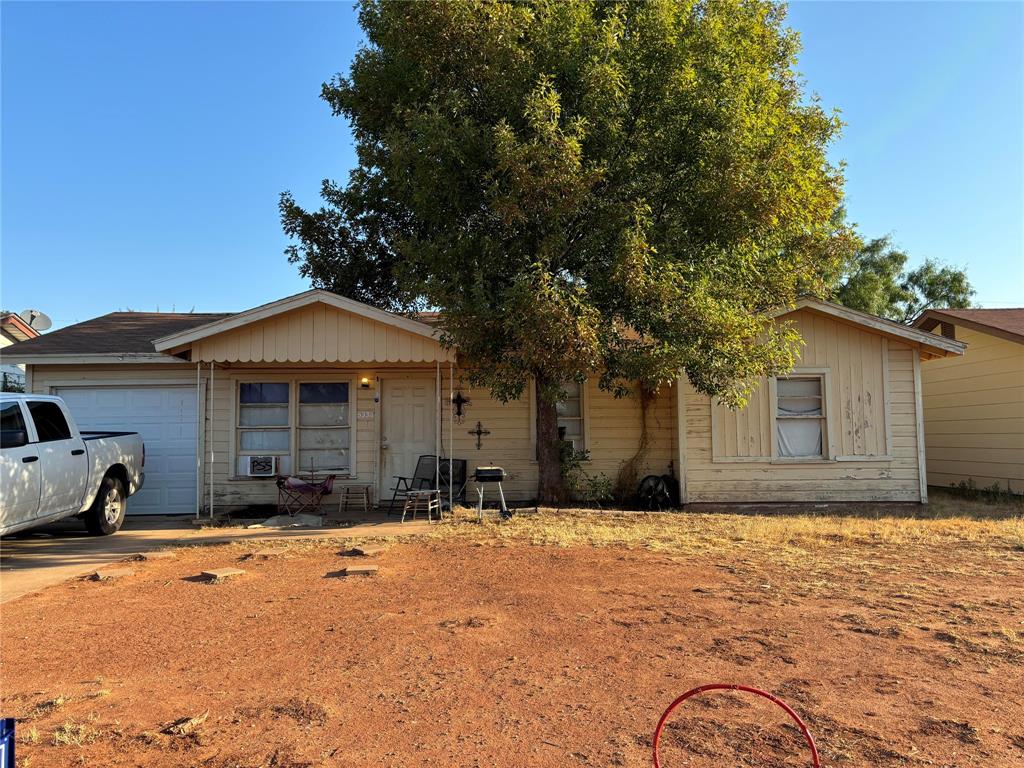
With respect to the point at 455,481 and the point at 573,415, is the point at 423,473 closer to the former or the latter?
the point at 455,481

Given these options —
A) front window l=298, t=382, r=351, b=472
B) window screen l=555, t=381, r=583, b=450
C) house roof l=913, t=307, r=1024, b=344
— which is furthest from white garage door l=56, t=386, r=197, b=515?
house roof l=913, t=307, r=1024, b=344

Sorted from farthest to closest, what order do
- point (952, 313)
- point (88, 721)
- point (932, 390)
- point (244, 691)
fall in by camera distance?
point (932, 390) → point (952, 313) → point (244, 691) → point (88, 721)

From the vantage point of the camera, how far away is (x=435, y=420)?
11.3 meters

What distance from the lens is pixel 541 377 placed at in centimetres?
952

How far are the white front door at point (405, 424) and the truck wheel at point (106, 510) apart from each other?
3.89 m

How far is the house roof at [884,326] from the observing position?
10.8 m

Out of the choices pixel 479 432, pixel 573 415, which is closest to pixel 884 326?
pixel 573 415

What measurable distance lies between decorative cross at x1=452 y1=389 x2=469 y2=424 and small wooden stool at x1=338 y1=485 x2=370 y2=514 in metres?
1.88

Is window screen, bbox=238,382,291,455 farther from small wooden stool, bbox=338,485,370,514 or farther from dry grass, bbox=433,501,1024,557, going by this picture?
dry grass, bbox=433,501,1024,557

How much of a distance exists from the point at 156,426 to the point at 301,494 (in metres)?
2.93

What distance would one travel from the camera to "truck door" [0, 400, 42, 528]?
21.4ft

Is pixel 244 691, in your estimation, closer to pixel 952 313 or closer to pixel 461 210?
pixel 461 210

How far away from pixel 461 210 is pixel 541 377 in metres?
2.55

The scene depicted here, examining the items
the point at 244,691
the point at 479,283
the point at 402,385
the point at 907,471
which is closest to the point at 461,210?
the point at 479,283
